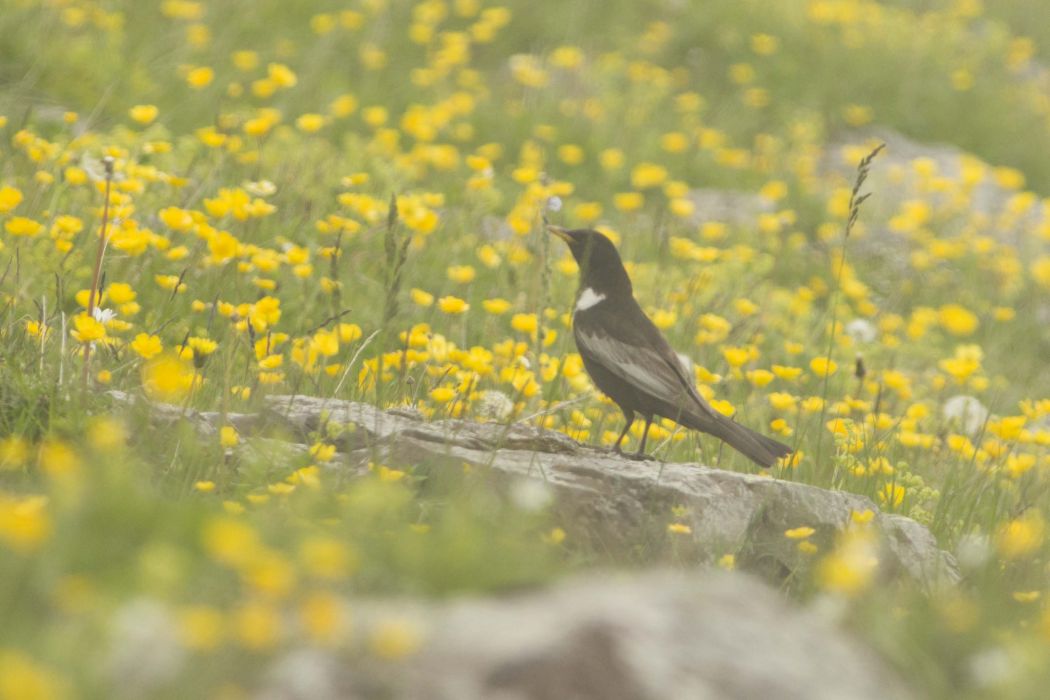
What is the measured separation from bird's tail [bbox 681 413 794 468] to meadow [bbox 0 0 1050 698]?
1.00 ft

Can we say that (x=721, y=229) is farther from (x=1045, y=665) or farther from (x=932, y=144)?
(x=1045, y=665)

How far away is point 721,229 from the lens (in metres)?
8.87

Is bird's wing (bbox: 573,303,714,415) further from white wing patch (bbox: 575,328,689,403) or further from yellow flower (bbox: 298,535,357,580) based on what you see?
yellow flower (bbox: 298,535,357,580)

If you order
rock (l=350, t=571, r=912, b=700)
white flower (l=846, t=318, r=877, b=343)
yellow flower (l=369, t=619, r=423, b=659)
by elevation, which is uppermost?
yellow flower (l=369, t=619, r=423, b=659)

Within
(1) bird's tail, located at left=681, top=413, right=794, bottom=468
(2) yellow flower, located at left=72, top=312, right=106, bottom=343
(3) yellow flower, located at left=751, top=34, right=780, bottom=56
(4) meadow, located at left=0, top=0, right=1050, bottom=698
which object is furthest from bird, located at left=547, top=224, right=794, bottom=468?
(3) yellow flower, located at left=751, top=34, right=780, bottom=56

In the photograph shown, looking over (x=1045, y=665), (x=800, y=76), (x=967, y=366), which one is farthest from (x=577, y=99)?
(x=1045, y=665)

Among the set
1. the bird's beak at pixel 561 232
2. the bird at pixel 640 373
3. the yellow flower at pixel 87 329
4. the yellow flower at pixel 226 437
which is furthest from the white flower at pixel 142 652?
the bird's beak at pixel 561 232

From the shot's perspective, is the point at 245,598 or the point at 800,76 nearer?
the point at 245,598

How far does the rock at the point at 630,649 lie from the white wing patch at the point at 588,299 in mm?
2850

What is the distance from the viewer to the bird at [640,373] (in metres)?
4.66

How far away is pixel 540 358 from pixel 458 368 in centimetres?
42

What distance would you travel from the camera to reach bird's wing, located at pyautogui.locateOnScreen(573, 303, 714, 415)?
15.6 feet

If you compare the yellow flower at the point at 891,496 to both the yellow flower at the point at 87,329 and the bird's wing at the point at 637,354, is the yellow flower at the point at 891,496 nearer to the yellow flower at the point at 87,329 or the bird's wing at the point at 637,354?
the bird's wing at the point at 637,354

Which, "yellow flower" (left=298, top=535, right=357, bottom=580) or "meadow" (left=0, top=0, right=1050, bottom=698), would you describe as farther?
"meadow" (left=0, top=0, right=1050, bottom=698)
